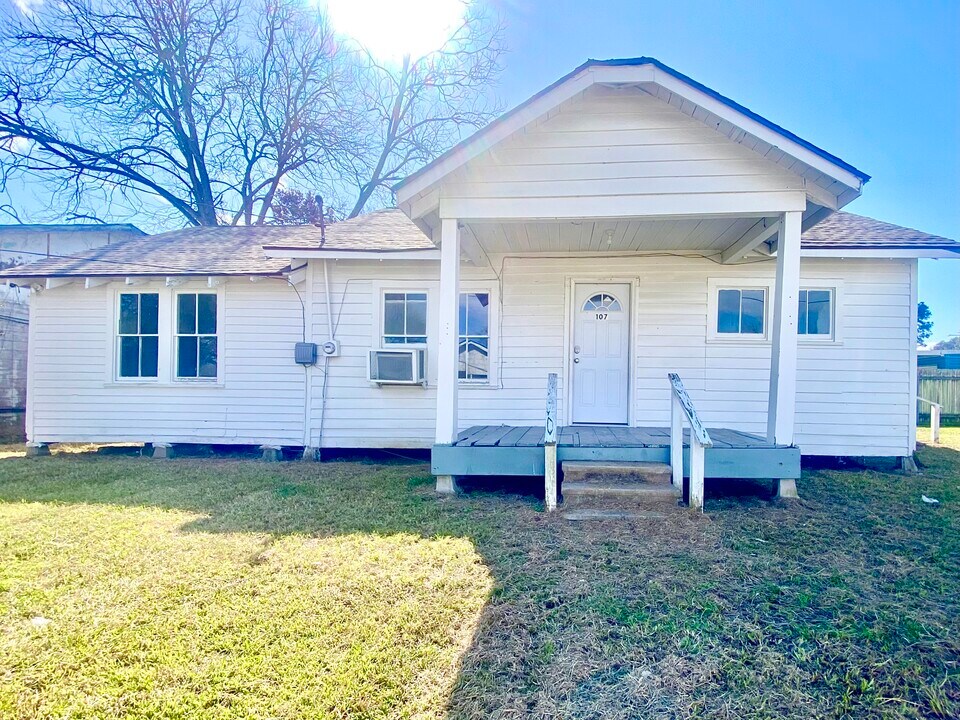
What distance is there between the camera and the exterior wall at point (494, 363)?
6.69 metres

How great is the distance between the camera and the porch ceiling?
5527 millimetres

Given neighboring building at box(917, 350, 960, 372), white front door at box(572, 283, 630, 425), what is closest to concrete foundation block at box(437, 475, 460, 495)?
white front door at box(572, 283, 630, 425)

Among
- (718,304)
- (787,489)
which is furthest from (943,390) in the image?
(787,489)

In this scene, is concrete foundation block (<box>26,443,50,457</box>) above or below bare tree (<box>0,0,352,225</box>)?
below

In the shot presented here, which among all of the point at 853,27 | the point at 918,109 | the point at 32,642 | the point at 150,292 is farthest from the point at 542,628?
the point at 918,109

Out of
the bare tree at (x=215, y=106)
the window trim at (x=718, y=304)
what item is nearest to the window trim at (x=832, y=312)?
the window trim at (x=718, y=304)

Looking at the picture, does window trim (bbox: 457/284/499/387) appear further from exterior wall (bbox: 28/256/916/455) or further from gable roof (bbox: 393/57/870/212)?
gable roof (bbox: 393/57/870/212)

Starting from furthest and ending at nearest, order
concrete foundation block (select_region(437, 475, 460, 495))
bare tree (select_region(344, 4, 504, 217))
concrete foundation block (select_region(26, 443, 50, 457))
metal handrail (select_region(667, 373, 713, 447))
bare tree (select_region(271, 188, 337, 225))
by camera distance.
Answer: bare tree (select_region(344, 4, 504, 217))
bare tree (select_region(271, 188, 337, 225))
concrete foundation block (select_region(26, 443, 50, 457))
concrete foundation block (select_region(437, 475, 460, 495))
metal handrail (select_region(667, 373, 713, 447))

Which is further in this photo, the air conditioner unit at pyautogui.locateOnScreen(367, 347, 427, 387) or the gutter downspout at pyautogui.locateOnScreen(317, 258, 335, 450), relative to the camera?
the gutter downspout at pyautogui.locateOnScreen(317, 258, 335, 450)

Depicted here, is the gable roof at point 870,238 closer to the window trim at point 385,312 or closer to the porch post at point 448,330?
the porch post at point 448,330

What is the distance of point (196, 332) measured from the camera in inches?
296

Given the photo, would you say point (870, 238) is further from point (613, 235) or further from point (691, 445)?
point (691, 445)

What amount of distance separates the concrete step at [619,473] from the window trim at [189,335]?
5432mm

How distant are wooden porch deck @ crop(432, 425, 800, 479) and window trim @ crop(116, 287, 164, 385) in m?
5.05
